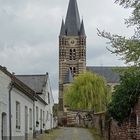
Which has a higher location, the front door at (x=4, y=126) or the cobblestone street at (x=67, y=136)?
the front door at (x=4, y=126)

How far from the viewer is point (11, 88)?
2666 cm

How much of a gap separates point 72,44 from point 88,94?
6214 centimetres

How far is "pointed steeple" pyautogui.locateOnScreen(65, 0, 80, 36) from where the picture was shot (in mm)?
147500

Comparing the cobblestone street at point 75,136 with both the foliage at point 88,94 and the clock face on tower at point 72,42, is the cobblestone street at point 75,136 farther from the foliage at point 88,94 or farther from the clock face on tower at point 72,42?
the clock face on tower at point 72,42

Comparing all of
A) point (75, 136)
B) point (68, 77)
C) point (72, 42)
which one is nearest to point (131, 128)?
point (75, 136)

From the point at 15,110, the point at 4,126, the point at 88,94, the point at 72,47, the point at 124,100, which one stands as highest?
the point at 72,47

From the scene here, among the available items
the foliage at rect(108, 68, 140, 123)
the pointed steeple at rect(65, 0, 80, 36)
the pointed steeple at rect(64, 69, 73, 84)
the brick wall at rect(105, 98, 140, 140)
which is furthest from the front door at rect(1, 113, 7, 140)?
the pointed steeple at rect(65, 0, 80, 36)

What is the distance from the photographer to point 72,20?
149250mm

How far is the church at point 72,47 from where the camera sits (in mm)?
143875

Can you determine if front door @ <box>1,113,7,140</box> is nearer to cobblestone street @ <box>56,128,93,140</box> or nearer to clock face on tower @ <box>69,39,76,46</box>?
cobblestone street @ <box>56,128,93,140</box>

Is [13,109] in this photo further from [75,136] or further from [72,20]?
[72,20]

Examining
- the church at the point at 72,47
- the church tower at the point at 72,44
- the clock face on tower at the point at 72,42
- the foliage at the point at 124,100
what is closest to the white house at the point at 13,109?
the foliage at the point at 124,100

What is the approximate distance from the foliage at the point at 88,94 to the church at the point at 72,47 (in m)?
45.4

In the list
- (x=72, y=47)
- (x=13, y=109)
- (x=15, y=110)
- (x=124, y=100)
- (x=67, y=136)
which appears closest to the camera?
(x=124, y=100)
